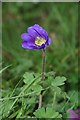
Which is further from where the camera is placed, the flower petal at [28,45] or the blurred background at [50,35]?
the blurred background at [50,35]

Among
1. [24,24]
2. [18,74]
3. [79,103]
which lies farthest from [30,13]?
[79,103]

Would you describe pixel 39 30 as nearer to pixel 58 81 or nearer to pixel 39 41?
pixel 39 41

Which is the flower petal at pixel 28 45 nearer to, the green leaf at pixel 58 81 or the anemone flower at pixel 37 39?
the anemone flower at pixel 37 39

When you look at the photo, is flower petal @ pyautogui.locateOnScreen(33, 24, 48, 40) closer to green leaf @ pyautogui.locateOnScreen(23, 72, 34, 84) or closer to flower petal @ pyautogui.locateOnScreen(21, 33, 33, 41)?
flower petal @ pyautogui.locateOnScreen(21, 33, 33, 41)

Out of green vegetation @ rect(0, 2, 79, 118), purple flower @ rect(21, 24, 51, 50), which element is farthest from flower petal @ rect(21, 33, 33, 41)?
green vegetation @ rect(0, 2, 79, 118)

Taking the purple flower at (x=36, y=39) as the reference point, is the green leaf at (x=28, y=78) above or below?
below

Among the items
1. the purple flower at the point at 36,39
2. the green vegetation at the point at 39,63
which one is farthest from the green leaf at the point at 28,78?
the purple flower at the point at 36,39

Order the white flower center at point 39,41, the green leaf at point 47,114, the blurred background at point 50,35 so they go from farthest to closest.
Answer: the blurred background at point 50,35 → the white flower center at point 39,41 → the green leaf at point 47,114

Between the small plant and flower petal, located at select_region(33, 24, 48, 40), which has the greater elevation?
flower petal, located at select_region(33, 24, 48, 40)
